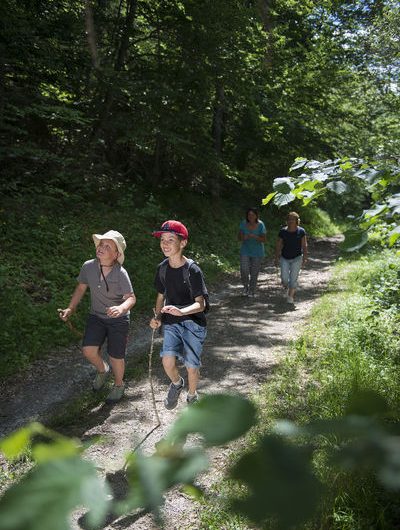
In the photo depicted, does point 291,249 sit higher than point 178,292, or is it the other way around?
point 178,292

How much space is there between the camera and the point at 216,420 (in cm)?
57

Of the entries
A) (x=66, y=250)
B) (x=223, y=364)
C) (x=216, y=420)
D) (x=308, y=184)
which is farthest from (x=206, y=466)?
(x=66, y=250)

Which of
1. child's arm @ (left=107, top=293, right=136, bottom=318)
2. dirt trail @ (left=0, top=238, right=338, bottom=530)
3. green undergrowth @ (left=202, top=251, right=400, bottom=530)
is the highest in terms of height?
child's arm @ (left=107, top=293, right=136, bottom=318)

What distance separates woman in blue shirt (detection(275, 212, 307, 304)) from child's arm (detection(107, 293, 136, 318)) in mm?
5232

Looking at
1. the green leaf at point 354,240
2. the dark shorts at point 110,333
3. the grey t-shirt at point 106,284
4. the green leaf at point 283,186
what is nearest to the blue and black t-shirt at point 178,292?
the grey t-shirt at point 106,284

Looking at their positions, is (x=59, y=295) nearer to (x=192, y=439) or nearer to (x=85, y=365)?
(x=85, y=365)

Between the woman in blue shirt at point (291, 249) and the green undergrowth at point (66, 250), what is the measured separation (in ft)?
7.99

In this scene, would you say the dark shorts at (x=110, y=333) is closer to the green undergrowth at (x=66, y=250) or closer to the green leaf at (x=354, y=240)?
the green undergrowth at (x=66, y=250)

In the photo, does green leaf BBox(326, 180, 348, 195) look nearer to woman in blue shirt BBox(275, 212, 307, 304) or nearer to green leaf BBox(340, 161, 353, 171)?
green leaf BBox(340, 161, 353, 171)

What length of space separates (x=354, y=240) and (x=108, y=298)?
11.4ft

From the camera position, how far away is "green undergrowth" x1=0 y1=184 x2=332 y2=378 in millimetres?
7426

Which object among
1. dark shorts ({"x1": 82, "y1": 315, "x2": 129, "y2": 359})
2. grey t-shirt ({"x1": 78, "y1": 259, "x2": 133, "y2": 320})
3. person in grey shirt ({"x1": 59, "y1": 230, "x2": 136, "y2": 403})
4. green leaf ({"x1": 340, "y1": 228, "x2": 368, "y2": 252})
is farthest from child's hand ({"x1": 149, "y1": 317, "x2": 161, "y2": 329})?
green leaf ({"x1": 340, "y1": 228, "x2": 368, "y2": 252})

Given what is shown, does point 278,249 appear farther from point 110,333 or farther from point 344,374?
point 110,333

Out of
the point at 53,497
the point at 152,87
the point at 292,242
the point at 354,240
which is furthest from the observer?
the point at 152,87
